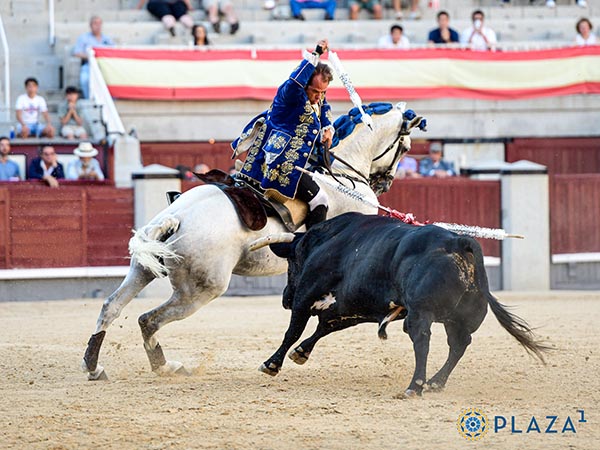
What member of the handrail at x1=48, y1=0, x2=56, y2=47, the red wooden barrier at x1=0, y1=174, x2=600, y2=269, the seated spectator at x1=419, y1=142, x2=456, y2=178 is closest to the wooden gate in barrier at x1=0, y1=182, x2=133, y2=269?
the red wooden barrier at x1=0, y1=174, x2=600, y2=269

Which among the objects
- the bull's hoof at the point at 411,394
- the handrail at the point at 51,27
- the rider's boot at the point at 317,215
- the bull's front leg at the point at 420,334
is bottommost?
the bull's hoof at the point at 411,394

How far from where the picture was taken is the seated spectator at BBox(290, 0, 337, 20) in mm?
16641

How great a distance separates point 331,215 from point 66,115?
7.48 meters

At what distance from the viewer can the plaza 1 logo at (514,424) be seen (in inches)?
193

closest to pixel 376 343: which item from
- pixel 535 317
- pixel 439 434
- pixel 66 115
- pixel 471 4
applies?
pixel 535 317

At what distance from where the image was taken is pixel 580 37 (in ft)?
53.7

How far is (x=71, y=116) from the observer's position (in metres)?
14.1

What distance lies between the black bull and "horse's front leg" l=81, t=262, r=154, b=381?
740 millimetres

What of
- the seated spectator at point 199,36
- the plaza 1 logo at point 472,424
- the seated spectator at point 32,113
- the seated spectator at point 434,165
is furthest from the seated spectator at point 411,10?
the plaza 1 logo at point 472,424

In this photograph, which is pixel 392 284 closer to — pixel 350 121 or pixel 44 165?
pixel 350 121

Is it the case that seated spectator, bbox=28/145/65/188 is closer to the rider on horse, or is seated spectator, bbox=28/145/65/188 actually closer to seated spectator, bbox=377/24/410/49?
seated spectator, bbox=377/24/410/49

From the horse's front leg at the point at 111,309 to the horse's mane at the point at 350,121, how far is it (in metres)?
1.54

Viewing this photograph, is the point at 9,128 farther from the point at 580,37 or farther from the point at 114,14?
the point at 580,37

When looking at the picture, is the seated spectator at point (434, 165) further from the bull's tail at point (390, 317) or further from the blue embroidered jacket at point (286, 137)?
the bull's tail at point (390, 317)
